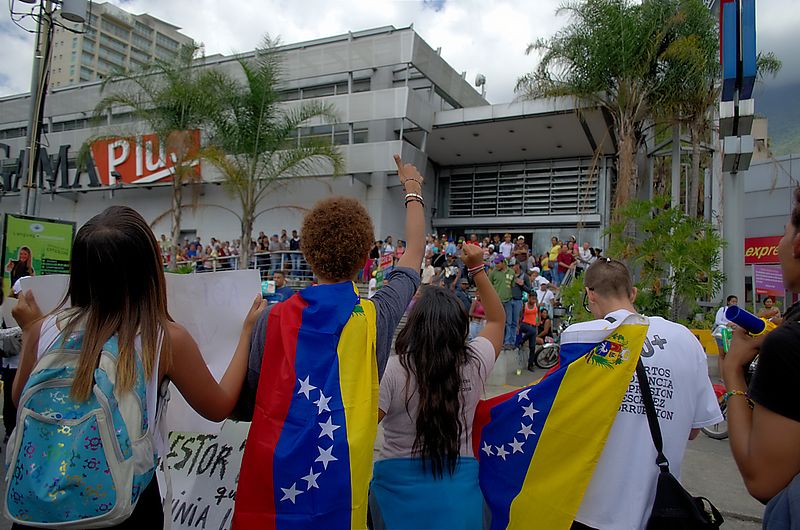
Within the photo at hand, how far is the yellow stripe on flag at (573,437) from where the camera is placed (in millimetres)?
2236

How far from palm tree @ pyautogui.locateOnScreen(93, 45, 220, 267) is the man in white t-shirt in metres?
16.5

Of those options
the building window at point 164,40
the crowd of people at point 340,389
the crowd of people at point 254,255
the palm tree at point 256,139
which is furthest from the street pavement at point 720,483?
the building window at point 164,40

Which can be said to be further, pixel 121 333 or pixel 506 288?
pixel 506 288

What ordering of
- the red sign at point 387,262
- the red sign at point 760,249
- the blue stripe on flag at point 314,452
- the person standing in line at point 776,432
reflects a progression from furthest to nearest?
the red sign at point 760,249 → the red sign at point 387,262 → the blue stripe on flag at point 314,452 → the person standing in line at point 776,432

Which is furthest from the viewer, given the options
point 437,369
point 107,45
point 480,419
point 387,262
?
point 107,45

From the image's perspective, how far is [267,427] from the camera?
1.81m

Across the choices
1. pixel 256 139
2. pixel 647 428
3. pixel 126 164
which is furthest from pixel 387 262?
pixel 126 164

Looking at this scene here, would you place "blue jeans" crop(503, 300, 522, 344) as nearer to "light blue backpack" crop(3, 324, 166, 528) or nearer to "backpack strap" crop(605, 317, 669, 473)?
"backpack strap" crop(605, 317, 669, 473)

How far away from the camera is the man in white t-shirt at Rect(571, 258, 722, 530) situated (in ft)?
7.06

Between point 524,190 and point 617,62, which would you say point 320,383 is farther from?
point 524,190

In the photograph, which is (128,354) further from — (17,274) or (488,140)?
(488,140)

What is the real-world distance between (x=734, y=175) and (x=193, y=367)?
1039 centimetres

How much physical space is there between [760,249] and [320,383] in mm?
24964

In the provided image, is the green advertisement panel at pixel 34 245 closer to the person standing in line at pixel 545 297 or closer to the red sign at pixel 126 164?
the person standing in line at pixel 545 297
